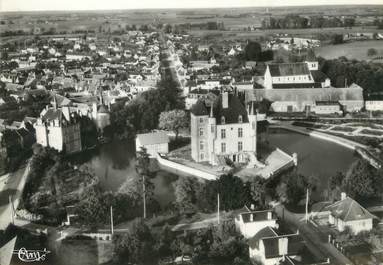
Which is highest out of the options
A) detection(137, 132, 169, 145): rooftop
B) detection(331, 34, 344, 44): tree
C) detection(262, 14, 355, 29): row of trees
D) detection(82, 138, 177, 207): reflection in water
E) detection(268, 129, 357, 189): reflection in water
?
detection(262, 14, 355, 29): row of trees

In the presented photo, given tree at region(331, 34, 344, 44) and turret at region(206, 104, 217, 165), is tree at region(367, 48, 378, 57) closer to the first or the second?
tree at region(331, 34, 344, 44)

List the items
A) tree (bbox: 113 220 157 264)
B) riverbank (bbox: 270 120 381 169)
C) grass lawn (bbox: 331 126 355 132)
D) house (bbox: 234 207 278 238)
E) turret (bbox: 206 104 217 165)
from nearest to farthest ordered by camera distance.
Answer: tree (bbox: 113 220 157 264), house (bbox: 234 207 278 238), turret (bbox: 206 104 217 165), riverbank (bbox: 270 120 381 169), grass lawn (bbox: 331 126 355 132)

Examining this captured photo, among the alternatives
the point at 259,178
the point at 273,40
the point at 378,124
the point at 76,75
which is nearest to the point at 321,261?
the point at 259,178

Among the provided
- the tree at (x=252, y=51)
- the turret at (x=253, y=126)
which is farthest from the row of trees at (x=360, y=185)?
the tree at (x=252, y=51)

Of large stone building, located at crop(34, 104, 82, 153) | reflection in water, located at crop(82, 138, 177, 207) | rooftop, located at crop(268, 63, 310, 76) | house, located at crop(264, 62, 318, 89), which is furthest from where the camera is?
rooftop, located at crop(268, 63, 310, 76)

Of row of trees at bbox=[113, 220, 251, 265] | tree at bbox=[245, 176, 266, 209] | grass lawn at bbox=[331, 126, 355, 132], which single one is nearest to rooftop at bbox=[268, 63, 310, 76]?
grass lawn at bbox=[331, 126, 355, 132]

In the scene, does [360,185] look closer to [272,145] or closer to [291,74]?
[272,145]

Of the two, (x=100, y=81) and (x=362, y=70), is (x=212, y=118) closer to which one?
(x=362, y=70)
